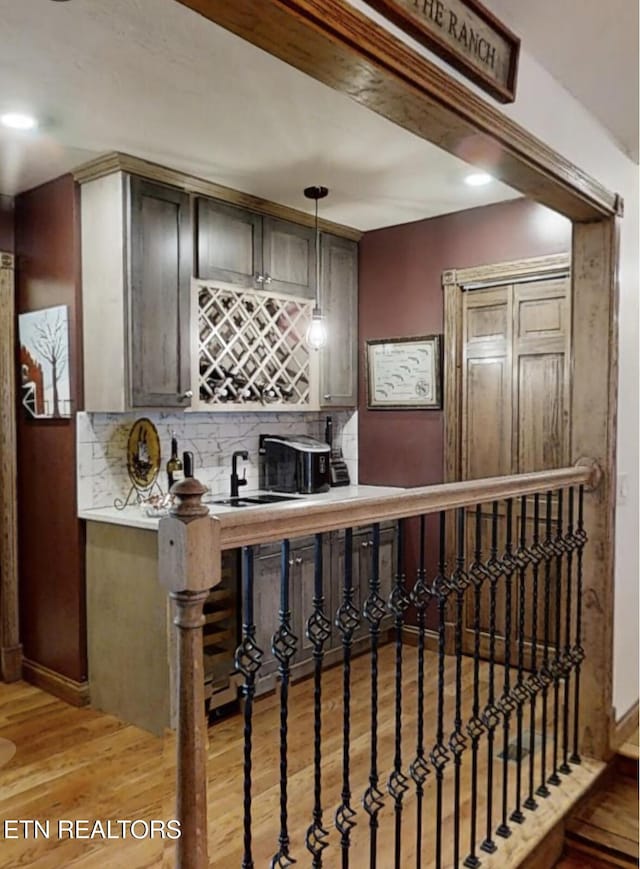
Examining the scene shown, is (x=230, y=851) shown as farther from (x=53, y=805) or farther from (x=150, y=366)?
(x=150, y=366)

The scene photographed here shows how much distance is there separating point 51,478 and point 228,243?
1.57 metres

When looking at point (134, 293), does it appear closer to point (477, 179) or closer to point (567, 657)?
point (477, 179)

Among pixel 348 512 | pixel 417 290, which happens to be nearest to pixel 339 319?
pixel 417 290

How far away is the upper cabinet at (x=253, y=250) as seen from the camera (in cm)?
360

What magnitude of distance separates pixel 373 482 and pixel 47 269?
2.36 m

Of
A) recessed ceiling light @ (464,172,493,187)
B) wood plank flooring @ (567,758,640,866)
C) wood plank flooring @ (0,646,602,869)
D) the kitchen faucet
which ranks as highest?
recessed ceiling light @ (464,172,493,187)

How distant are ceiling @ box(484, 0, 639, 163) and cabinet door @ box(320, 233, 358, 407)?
78.4 inches

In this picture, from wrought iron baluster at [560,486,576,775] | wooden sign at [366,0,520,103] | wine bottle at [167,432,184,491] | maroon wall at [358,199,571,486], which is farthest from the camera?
maroon wall at [358,199,571,486]

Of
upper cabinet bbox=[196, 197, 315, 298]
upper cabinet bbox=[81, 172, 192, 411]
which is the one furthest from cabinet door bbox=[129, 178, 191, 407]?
upper cabinet bbox=[196, 197, 315, 298]

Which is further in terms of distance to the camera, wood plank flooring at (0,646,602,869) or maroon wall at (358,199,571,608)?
maroon wall at (358,199,571,608)

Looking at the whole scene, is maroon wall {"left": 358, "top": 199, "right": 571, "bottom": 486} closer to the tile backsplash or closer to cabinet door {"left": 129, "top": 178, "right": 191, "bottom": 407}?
the tile backsplash

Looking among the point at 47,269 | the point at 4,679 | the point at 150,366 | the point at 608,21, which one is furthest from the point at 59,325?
the point at 608,21

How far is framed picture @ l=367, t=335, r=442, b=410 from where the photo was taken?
421 centimetres

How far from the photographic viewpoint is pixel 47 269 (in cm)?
360
